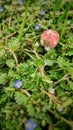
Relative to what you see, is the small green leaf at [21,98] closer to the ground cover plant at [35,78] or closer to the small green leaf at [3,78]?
the ground cover plant at [35,78]

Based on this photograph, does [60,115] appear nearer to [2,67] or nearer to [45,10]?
[2,67]

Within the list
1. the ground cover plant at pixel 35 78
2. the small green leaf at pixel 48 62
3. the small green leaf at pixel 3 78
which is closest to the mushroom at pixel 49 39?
the ground cover plant at pixel 35 78

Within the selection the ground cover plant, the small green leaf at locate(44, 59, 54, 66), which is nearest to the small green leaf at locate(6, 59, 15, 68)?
the ground cover plant

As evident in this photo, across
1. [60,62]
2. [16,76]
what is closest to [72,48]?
[60,62]

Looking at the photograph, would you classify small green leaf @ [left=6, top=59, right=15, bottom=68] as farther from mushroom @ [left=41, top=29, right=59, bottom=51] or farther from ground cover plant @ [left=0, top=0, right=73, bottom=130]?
mushroom @ [left=41, top=29, right=59, bottom=51]

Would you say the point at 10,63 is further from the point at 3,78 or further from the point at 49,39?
the point at 49,39

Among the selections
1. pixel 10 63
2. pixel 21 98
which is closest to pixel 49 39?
pixel 10 63
